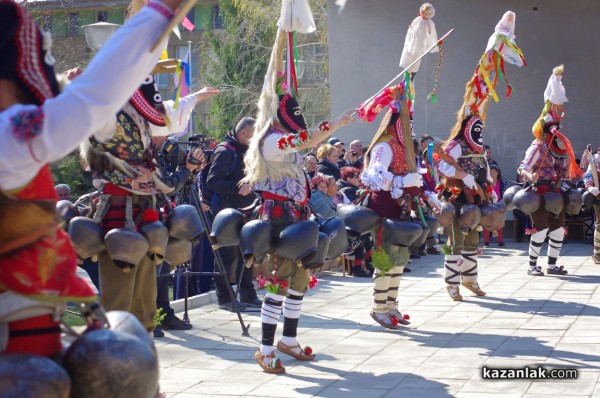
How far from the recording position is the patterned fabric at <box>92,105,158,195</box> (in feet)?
17.5

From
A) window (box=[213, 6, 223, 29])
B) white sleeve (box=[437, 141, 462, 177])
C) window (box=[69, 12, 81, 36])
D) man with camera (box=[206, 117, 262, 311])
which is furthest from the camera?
window (box=[213, 6, 223, 29])

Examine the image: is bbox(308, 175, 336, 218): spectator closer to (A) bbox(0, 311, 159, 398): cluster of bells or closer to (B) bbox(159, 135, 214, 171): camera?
(B) bbox(159, 135, 214, 171): camera

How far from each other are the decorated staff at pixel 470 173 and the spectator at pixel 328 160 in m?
2.71

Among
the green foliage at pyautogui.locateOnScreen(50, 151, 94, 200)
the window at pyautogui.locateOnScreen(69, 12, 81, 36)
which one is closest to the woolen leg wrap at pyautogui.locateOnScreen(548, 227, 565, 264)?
the green foliage at pyautogui.locateOnScreen(50, 151, 94, 200)

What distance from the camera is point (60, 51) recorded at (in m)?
21.2

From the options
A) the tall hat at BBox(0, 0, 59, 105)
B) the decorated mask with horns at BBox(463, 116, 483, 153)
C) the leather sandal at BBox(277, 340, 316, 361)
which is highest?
the tall hat at BBox(0, 0, 59, 105)

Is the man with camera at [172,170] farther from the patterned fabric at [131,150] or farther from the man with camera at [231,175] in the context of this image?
the man with camera at [231,175]

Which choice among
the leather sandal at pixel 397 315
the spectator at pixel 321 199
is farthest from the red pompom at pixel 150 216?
the spectator at pixel 321 199

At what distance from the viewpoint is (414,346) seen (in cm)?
786

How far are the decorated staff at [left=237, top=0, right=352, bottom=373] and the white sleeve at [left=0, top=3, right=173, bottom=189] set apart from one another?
4.08 metres

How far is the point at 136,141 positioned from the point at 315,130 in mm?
1607

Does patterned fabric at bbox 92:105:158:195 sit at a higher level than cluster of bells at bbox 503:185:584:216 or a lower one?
higher

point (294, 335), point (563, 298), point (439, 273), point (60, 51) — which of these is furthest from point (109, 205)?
point (60, 51)

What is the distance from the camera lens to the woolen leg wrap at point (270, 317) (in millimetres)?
7035
